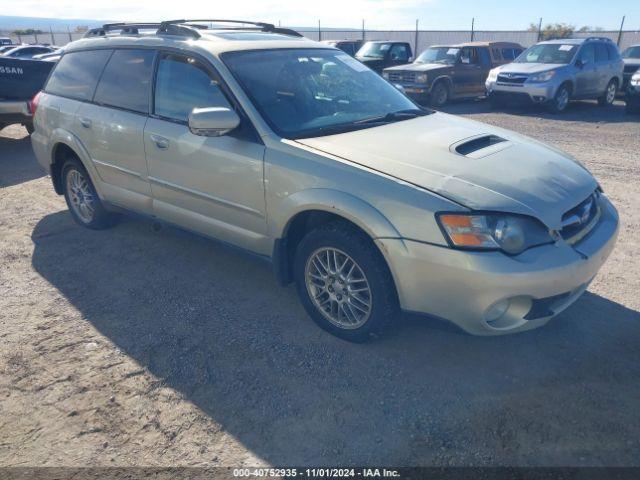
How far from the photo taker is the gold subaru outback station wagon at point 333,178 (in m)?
2.82

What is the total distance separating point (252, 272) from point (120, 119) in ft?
5.54

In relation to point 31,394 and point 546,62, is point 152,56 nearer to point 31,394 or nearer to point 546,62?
point 31,394

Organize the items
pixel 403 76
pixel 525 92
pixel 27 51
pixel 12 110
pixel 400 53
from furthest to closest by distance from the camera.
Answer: pixel 400 53
pixel 27 51
pixel 403 76
pixel 525 92
pixel 12 110

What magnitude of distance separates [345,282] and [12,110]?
8.25 meters

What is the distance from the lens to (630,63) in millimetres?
15734

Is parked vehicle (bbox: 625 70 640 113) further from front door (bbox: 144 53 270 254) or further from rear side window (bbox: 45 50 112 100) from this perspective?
rear side window (bbox: 45 50 112 100)

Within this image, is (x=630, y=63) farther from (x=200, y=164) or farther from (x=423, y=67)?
(x=200, y=164)

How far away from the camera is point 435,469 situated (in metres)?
2.45

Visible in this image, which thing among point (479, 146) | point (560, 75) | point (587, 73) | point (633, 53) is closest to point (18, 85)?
point (479, 146)

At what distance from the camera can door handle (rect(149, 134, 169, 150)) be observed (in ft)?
13.1

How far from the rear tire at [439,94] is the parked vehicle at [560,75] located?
125 cm

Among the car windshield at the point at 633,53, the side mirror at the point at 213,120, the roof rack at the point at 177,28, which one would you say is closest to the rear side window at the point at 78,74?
the roof rack at the point at 177,28

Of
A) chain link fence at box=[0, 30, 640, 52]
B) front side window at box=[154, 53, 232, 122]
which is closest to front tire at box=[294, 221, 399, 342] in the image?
front side window at box=[154, 53, 232, 122]

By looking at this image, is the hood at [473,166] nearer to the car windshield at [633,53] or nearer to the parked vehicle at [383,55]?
the parked vehicle at [383,55]
